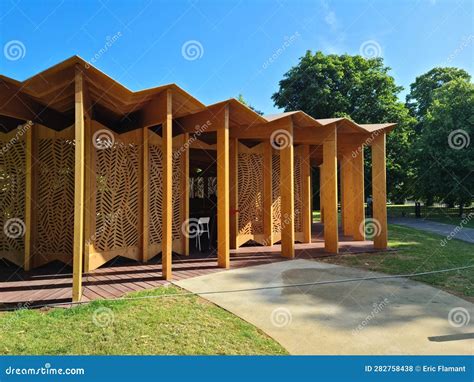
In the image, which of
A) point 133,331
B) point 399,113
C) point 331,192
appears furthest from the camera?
point 399,113

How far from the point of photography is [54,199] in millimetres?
6629

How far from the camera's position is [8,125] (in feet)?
22.2

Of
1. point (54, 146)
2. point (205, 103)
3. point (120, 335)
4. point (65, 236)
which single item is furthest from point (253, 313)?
point (54, 146)

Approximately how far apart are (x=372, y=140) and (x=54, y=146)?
8.56 meters

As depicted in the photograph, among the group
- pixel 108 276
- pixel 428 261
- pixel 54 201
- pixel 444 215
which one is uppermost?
pixel 54 201

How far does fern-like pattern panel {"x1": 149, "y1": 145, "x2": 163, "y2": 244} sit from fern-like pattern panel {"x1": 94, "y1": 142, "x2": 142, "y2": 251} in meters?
0.33

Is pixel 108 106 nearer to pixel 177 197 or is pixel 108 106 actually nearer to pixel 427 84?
pixel 177 197

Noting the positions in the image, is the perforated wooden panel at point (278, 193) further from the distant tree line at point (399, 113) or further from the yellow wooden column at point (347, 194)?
the distant tree line at point (399, 113)

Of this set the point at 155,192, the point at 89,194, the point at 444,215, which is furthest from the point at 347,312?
the point at 444,215

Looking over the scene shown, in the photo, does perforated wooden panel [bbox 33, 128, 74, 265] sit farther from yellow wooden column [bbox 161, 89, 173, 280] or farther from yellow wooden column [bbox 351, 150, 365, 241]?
yellow wooden column [bbox 351, 150, 365, 241]

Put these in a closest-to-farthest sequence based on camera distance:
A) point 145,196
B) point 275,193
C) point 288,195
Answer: point 145,196 < point 288,195 < point 275,193

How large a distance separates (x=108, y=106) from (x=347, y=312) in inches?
234

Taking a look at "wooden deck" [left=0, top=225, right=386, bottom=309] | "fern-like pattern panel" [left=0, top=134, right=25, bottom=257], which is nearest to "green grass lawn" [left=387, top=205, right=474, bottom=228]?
"wooden deck" [left=0, top=225, right=386, bottom=309]

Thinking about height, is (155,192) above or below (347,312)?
above
